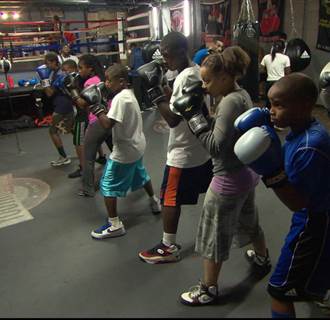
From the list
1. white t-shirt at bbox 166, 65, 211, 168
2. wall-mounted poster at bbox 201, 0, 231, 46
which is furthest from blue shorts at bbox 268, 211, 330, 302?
wall-mounted poster at bbox 201, 0, 231, 46

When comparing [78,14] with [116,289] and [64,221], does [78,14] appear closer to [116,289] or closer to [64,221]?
[64,221]

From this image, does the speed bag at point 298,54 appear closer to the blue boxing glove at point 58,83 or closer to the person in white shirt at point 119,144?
the blue boxing glove at point 58,83

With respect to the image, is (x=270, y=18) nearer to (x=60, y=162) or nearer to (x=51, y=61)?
(x=51, y=61)

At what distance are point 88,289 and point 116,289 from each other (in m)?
0.16

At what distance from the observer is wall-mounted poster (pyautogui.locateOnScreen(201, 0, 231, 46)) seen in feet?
27.2

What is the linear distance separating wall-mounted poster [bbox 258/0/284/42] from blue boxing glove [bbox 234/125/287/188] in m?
6.58

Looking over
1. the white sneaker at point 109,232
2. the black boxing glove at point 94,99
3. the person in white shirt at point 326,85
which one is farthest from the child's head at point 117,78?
the person in white shirt at point 326,85

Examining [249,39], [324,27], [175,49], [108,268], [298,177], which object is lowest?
[108,268]

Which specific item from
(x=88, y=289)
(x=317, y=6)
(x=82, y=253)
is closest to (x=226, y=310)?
(x=88, y=289)

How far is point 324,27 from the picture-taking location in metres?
6.47

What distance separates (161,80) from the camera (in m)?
2.19

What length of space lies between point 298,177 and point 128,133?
1.50 metres

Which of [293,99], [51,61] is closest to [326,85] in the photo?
[293,99]

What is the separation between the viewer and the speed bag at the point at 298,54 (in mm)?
6117
